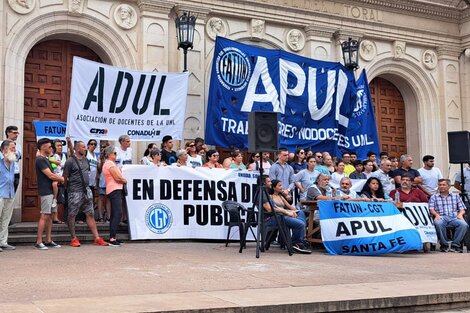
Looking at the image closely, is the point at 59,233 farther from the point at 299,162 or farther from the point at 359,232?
the point at 359,232

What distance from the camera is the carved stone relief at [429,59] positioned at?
66.0 ft

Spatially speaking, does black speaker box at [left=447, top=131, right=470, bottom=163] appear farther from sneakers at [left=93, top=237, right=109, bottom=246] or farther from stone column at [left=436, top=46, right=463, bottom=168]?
sneakers at [left=93, top=237, right=109, bottom=246]

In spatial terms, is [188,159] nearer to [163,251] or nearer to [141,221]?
[141,221]

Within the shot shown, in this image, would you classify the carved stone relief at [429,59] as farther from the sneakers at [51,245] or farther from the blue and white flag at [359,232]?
the sneakers at [51,245]

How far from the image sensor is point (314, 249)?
39.9ft

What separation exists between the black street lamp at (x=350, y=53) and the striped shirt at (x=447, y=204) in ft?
17.0

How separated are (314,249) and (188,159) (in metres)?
3.31

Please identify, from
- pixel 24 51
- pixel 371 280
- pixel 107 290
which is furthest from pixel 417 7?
pixel 107 290

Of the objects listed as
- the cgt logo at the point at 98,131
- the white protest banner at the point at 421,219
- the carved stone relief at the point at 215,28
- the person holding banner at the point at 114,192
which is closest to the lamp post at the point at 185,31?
the carved stone relief at the point at 215,28

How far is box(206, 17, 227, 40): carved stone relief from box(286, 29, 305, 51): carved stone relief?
2.15m

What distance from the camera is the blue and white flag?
11.1m

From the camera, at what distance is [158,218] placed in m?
12.2

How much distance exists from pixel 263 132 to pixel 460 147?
19.0 feet

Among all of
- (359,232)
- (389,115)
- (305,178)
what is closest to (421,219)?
(359,232)
